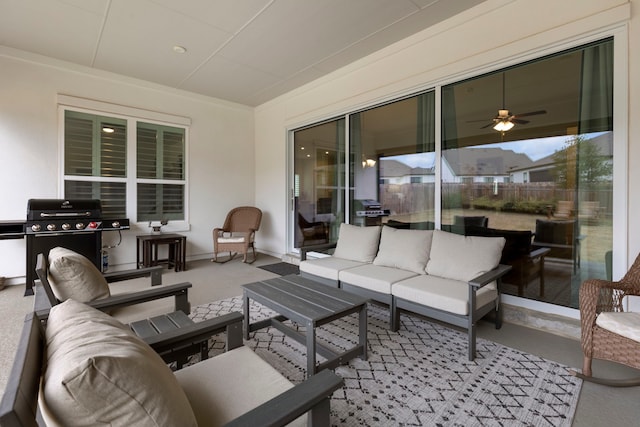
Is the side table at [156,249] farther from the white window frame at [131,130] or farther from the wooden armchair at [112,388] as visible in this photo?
the wooden armchair at [112,388]

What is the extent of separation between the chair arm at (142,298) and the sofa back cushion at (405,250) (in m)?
1.94

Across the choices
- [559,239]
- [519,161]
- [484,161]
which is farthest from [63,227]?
[559,239]

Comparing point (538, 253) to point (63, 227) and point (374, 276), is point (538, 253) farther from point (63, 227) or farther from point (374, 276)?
point (63, 227)

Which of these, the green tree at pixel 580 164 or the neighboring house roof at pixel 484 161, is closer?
the green tree at pixel 580 164

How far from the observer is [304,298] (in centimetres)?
221

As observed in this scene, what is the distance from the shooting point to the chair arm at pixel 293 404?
86cm

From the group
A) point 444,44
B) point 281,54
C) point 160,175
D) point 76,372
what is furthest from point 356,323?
point 160,175

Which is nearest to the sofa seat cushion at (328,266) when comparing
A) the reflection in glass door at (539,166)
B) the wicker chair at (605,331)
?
the reflection in glass door at (539,166)

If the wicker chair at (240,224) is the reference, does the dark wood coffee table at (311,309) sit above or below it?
below

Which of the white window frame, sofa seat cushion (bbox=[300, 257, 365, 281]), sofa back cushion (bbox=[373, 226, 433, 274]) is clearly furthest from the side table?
sofa back cushion (bbox=[373, 226, 433, 274])

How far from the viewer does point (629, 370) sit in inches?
80.4

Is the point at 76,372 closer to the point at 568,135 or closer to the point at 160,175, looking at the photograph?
the point at 568,135

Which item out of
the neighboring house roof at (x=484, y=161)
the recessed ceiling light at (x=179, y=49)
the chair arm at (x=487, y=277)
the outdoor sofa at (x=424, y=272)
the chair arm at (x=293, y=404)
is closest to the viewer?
the chair arm at (x=293, y=404)

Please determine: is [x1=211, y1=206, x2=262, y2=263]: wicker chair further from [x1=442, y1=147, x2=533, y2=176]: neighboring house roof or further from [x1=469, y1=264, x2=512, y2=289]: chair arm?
[x1=469, y1=264, x2=512, y2=289]: chair arm
